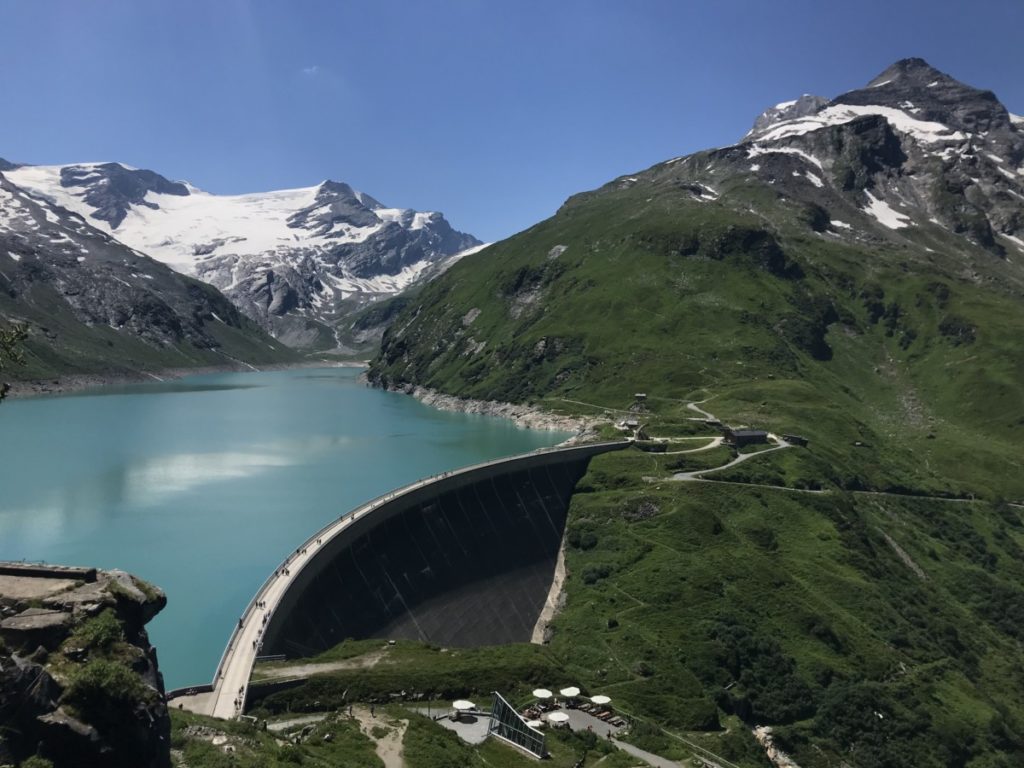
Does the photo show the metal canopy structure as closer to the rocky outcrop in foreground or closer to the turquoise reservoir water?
the rocky outcrop in foreground

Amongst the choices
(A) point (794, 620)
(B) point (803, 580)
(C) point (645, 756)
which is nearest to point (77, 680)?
(C) point (645, 756)

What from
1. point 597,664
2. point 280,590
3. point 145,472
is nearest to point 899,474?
point 597,664

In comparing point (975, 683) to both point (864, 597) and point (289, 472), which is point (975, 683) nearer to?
point (864, 597)

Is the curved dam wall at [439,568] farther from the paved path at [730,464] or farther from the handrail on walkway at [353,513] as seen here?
the paved path at [730,464]

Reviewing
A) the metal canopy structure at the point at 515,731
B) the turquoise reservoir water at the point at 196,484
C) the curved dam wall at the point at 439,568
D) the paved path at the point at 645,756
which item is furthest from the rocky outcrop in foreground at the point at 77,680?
the paved path at the point at 645,756

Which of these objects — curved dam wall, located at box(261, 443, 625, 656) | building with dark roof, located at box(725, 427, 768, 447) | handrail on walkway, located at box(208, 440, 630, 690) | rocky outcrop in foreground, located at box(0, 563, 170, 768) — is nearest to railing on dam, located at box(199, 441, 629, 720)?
handrail on walkway, located at box(208, 440, 630, 690)

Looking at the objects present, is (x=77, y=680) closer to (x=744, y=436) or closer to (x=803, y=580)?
(x=803, y=580)
